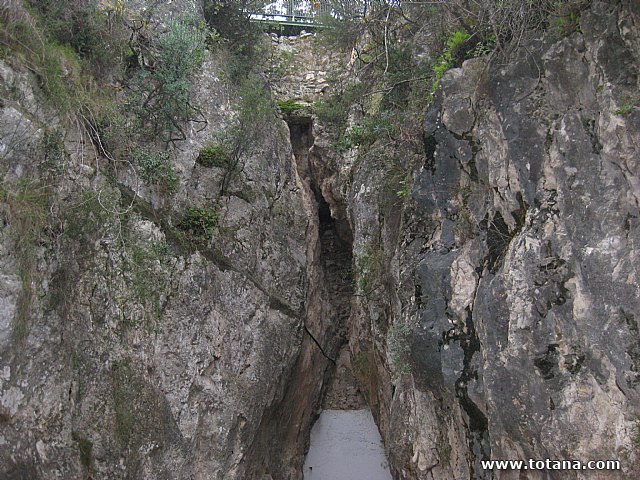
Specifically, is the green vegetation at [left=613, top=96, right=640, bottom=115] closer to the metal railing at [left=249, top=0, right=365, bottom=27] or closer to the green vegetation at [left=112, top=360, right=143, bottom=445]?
the green vegetation at [left=112, top=360, right=143, bottom=445]

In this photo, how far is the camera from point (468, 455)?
18.0 feet

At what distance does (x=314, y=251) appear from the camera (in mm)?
9125

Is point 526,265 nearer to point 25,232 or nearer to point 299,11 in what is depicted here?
point 25,232

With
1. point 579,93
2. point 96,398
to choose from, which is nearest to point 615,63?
point 579,93

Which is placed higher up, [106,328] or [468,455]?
[106,328]

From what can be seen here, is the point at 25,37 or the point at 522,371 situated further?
the point at 25,37

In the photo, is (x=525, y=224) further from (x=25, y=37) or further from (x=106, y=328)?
(x=25, y=37)

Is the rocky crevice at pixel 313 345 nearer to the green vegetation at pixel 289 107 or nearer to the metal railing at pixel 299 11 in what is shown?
the green vegetation at pixel 289 107

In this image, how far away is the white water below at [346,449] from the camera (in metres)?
8.42

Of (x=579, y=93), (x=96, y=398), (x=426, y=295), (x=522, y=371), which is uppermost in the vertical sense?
(x=579, y=93)

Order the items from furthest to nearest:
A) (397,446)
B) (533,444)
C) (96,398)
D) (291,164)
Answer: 1. (291,164)
2. (397,446)
3. (96,398)
4. (533,444)

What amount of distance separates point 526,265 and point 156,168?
444 cm

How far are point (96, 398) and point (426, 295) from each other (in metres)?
3.55

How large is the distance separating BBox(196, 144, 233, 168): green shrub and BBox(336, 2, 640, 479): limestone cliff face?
2668 mm
